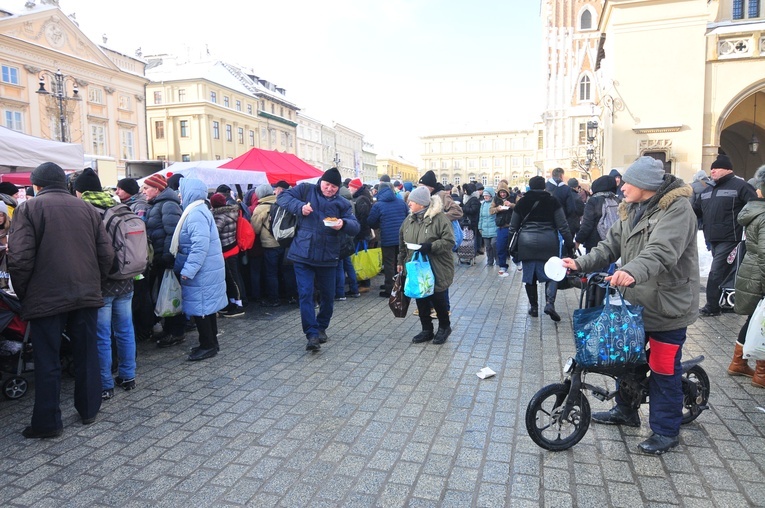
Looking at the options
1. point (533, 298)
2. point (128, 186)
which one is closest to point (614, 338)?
point (533, 298)

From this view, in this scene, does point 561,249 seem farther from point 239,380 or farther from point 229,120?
point 229,120

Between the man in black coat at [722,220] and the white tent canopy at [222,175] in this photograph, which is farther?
the white tent canopy at [222,175]

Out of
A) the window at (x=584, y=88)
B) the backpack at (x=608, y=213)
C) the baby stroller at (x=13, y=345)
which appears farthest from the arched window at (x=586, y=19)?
the baby stroller at (x=13, y=345)

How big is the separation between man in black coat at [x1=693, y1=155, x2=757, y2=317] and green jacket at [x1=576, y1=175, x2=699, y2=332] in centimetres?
450

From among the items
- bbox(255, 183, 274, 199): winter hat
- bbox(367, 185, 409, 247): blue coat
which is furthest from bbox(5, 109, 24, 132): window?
bbox(367, 185, 409, 247): blue coat

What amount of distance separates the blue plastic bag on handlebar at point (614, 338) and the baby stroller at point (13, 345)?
462cm

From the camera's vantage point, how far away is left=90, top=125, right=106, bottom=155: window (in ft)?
131

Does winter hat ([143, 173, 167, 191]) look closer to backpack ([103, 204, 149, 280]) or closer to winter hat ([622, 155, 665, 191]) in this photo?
backpack ([103, 204, 149, 280])

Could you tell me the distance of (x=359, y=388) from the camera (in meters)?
4.84

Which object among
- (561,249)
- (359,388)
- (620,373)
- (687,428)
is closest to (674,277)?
(620,373)

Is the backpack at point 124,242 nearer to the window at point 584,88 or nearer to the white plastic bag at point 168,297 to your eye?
the white plastic bag at point 168,297

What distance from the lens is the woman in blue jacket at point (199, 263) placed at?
5484mm

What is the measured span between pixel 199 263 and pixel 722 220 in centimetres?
688

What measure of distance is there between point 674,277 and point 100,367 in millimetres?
4568
